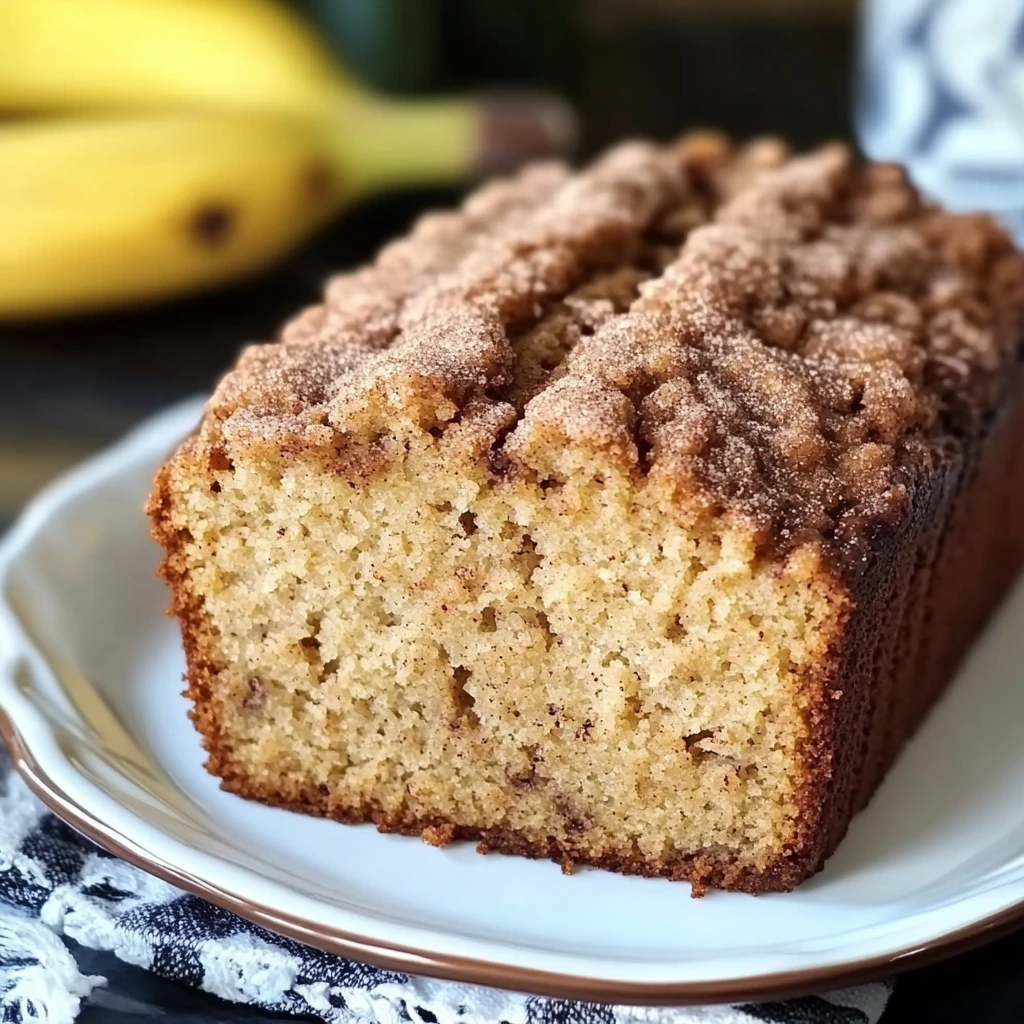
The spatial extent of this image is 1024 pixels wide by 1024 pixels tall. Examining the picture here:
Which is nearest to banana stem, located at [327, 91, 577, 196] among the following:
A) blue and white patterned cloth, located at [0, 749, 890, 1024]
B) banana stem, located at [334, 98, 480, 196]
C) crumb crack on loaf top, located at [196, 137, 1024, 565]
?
banana stem, located at [334, 98, 480, 196]

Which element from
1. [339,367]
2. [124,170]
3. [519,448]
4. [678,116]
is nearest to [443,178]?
[124,170]

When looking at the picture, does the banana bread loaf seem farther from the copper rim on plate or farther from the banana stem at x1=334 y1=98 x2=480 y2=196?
the banana stem at x1=334 y1=98 x2=480 y2=196

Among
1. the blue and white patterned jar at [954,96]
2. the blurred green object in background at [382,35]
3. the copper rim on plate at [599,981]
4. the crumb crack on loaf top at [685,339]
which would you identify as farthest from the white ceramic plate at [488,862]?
the blurred green object in background at [382,35]

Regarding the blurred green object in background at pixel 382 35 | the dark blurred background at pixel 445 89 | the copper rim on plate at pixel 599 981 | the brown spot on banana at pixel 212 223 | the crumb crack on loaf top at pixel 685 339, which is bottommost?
the dark blurred background at pixel 445 89

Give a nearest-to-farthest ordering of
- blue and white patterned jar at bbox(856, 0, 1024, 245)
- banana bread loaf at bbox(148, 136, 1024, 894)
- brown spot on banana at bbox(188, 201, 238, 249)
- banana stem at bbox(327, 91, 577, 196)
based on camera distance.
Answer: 1. banana bread loaf at bbox(148, 136, 1024, 894)
2. blue and white patterned jar at bbox(856, 0, 1024, 245)
3. brown spot on banana at bbox(188, 201, 238, 249)
4. banana stem at bbox(327, 91, 577, 196)

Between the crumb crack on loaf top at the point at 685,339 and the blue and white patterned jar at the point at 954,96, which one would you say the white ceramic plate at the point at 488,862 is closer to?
the crumb crack on loaf top at the point at 685,339
